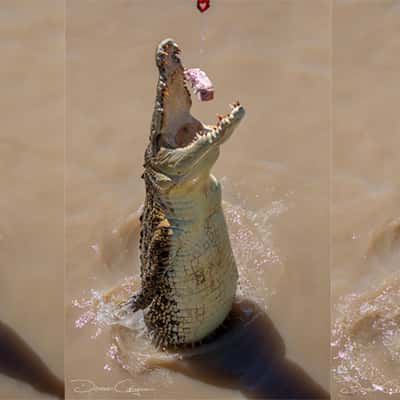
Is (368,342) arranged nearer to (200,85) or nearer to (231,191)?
(231,191)

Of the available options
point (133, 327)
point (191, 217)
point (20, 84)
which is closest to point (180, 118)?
point (191, 217)

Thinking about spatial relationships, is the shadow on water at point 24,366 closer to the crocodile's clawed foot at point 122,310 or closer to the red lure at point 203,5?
the crocodile's clawed foot at point 122,310

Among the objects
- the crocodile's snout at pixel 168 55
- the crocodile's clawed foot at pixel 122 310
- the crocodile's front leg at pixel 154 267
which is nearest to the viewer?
the crocodile's snout at pixel 168 55

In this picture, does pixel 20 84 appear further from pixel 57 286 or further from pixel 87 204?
pixel 57 286

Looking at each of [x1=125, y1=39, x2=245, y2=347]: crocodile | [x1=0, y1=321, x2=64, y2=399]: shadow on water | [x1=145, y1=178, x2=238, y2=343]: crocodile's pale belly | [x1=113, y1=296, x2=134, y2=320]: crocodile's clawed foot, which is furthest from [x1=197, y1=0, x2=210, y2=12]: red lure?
[x1=0, y1=321, x2=64, y2=399]: shadow on water

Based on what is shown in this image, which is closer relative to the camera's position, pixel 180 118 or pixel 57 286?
pixel 180 118

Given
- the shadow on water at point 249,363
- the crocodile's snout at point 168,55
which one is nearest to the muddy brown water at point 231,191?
the shadow on water at point 249,363

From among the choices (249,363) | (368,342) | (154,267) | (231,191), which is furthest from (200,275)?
(231,191)
